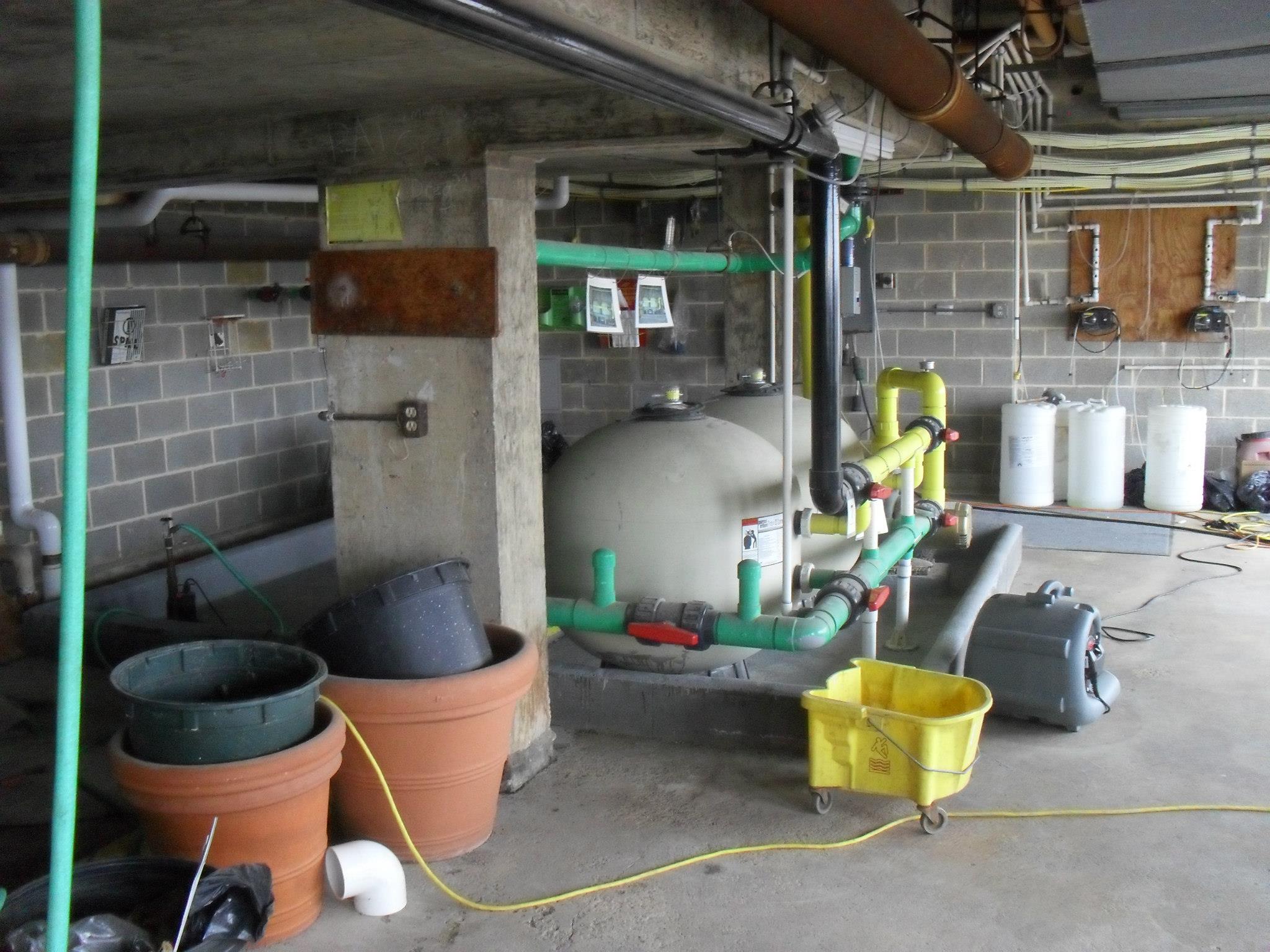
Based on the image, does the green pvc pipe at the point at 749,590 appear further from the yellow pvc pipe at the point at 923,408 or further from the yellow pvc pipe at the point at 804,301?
the yellow pvc pipe at the point at 804,301

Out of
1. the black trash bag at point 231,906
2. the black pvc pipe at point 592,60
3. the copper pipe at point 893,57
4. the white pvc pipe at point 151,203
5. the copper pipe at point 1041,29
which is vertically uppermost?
the copper pipe at point 1041,29

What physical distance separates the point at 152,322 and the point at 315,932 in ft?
12.0

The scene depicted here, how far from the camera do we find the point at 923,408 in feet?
16.4

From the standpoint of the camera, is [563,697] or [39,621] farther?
[39,621]

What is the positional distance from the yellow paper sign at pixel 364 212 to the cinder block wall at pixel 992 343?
4.57 metres

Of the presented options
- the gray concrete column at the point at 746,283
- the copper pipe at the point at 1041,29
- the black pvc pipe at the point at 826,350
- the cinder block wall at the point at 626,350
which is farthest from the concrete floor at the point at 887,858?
the cinder block wall at the point at 626,350

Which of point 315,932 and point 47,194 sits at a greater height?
point 47,194

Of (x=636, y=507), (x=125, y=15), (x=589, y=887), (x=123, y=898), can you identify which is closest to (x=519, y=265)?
(x=636, y=507)

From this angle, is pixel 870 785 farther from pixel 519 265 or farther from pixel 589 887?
pixel 519 265

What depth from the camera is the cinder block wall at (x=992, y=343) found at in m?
6.80

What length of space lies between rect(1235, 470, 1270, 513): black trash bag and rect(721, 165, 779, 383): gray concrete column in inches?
116

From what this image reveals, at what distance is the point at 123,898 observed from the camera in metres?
2.13

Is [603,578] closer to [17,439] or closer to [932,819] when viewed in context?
[932,819]

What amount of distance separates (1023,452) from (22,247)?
4963mm
